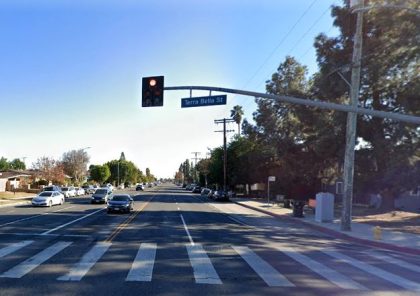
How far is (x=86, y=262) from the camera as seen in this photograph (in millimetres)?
11984


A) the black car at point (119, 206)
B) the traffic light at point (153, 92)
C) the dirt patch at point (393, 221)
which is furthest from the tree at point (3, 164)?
the traffic light at point (153, 92)

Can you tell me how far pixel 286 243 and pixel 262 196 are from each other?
57.0 m

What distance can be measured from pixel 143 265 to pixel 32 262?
8.56ft

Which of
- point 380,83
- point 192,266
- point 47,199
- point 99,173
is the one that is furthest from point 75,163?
point 192,266

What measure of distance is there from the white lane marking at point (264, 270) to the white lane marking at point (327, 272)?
982 mm

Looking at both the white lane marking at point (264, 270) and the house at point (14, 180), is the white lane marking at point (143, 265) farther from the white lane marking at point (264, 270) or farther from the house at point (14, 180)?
the house at point (14, 180)

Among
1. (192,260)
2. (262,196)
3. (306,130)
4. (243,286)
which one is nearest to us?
(243,286)

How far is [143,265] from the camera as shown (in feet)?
38.3

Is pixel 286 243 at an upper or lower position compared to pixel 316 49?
lower

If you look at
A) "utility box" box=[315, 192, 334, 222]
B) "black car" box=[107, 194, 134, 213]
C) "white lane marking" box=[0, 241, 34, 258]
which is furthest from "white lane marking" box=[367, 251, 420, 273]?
"black car" box=[107, 194, 134, 213]

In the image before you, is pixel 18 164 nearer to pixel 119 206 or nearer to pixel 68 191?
pixel 68 191

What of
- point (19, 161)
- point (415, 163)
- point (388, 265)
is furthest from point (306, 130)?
point (19, 161)

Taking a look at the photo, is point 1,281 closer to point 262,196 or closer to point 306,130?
point 306,130

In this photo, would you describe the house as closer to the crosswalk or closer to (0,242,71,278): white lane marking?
(0,242,71,278): white lane marking
